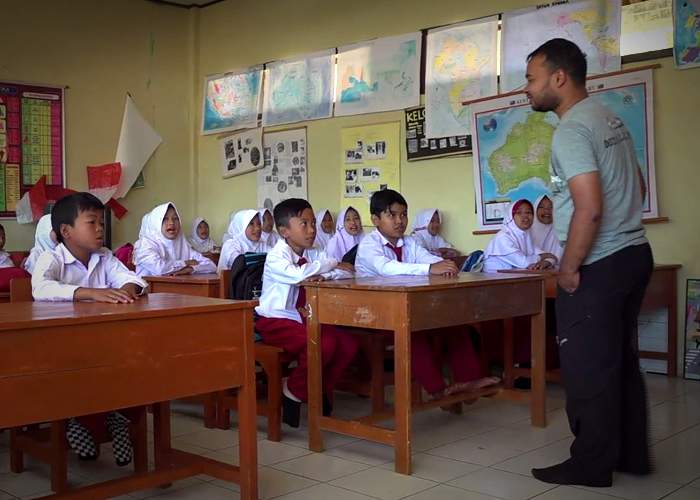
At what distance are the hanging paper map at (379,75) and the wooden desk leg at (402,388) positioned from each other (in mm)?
3621

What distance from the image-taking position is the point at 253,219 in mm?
6113

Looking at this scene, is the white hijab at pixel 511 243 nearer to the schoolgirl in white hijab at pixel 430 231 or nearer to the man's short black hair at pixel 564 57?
the schoolgirl in white hijab at pixel 430 231

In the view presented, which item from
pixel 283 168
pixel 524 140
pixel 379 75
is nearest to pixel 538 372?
pixel 524 140

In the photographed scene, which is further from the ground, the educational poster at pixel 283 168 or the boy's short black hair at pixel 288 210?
the educational poster at pixel 283 168

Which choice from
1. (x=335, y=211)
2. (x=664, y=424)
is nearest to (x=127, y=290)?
(x=664, y=424)

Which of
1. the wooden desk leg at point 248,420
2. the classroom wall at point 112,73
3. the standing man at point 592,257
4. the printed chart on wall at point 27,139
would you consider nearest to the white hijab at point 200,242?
the classroom wall at point 112,73

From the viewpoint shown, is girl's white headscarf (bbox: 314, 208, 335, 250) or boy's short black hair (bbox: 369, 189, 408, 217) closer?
boy's short black hair (bbox: 369, 189, 408, 217)

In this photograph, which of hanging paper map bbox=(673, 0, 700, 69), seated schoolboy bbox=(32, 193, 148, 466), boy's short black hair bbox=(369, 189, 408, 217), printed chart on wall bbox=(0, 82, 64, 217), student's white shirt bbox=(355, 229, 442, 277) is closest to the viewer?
seated schoolboy bbox=(32, 193, 148, 466)

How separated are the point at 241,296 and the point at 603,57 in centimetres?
299

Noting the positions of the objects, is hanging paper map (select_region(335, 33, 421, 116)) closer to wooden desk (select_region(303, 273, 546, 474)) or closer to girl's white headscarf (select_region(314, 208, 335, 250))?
girl's white headscarf (select_region(314, 208, 335, 250))

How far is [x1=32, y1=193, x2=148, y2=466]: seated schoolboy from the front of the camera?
265 cm

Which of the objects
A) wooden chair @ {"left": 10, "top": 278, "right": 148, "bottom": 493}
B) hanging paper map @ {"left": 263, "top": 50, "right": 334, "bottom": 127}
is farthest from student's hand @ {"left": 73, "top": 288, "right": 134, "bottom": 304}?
hanging paper map @ {"left": 263, "top": 50, "right": 334, "bottom": 127}

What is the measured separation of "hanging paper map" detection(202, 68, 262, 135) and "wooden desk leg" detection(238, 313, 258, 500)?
5345mm

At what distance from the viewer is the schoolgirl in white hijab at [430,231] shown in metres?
5.86
